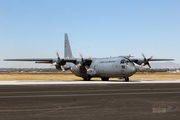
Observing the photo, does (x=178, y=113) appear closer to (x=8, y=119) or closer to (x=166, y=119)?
(x=166, y=119)

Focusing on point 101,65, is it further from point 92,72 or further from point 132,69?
point 132,69

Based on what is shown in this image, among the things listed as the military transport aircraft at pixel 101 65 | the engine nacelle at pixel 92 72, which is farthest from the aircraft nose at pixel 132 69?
the engine nacelle at pixel 92 72

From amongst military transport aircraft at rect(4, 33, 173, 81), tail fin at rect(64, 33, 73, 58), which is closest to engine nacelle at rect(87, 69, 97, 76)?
military transport aircraft at rect(4, 33, 173, 81)

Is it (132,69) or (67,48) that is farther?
(67,48)

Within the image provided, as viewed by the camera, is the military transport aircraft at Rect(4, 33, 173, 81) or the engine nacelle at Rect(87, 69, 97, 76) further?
the engine nacelle at Rect(87, 69, 97, 76)

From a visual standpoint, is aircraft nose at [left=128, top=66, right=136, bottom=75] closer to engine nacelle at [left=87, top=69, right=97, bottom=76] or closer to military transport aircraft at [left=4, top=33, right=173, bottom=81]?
military transport aircraft at [left=4, top=33, right=173, bottom=81]

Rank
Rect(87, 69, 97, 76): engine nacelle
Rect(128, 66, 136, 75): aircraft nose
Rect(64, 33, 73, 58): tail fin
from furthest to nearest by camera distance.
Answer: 1. Rect(64, 33, 73, 58): tail fin
2. Rect(87, 69, 97, 76): engine nacelle
3. Rect(128, 66, 136, 75): aircraft nose

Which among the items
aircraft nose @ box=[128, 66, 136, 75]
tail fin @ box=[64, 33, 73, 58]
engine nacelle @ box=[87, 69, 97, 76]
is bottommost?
engine nacelle @ box=[87, 69, 97, 76]

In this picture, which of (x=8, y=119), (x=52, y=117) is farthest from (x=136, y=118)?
(x=8, y=119)

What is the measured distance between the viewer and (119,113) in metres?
Answer: 11.4

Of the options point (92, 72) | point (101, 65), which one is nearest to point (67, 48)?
point (92, 72)

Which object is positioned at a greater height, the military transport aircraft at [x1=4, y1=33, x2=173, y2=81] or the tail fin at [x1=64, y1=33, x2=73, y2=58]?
the tail fin at [x1=64, y1=33, x2=73, y2=58]

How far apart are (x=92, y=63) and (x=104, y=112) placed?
41529 mm

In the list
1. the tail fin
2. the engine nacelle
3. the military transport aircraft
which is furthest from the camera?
the tail fin
